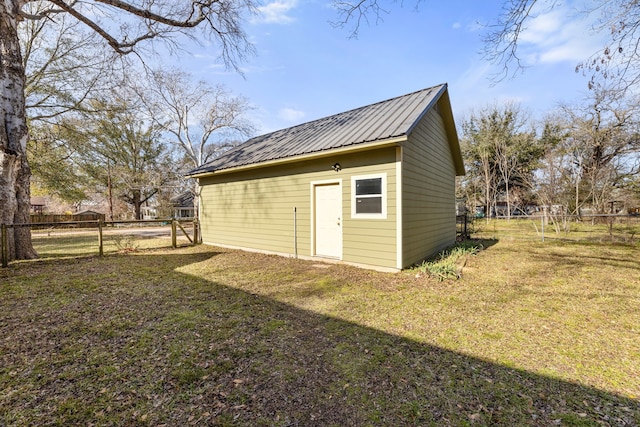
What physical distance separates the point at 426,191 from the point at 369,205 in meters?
2.18

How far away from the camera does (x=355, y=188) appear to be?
6.33 metres

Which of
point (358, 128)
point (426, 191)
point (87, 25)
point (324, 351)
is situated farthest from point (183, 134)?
point (324, 351)

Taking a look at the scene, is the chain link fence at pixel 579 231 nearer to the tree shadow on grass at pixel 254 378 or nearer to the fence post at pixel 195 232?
the tree shadow on grass at pixel 254 378

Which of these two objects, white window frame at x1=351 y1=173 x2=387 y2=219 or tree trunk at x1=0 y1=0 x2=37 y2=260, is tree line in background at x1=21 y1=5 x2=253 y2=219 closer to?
tree trunk at x1=0 y1=0 x2=37 y2=260

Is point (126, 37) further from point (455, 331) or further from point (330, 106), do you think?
point (455, 331)

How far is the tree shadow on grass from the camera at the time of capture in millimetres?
1896

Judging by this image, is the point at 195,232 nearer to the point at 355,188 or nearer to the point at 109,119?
the point at 355,188

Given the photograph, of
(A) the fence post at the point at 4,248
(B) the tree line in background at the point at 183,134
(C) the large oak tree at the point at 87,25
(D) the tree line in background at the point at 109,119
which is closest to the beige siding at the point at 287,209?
(B) the tree line in background at the point at 183,134

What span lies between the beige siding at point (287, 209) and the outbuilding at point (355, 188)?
0.08 ft

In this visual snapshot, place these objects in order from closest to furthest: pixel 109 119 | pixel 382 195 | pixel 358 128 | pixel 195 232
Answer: pixel 382 195
pixel 358 128
pixel 195 232
pixel 109 119

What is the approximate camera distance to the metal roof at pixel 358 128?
582 centimetres

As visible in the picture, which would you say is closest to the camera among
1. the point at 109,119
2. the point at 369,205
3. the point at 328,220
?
the point at 369,205

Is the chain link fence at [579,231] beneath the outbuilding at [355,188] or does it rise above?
beneath

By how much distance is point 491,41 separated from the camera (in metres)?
4.61
